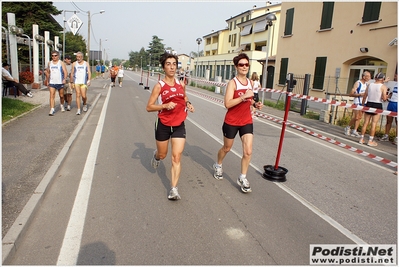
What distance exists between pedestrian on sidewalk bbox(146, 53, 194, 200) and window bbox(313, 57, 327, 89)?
16.9 m

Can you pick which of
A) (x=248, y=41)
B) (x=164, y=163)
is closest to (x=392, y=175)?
(x=164, y=163)

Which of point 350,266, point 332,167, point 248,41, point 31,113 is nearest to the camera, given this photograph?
point 350,266

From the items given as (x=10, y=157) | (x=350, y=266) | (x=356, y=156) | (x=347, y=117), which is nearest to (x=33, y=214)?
(x=10, y=157)

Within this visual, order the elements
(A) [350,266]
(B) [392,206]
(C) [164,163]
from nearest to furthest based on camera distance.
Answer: (A) [350,266]
(B) [392,206]
(C) [164,163]

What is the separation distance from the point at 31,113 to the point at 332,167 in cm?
898

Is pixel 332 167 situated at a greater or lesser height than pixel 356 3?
lesser

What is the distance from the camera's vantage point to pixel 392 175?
6.06 m

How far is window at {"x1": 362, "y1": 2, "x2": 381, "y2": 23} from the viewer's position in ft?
51.3

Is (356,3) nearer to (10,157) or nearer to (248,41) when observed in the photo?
(10,157)

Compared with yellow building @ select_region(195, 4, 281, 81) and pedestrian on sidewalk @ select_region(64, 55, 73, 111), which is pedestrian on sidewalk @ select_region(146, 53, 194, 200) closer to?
pedestrian on sidewalk @ select_region(64, 55, 73, 111)

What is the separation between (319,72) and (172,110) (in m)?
17.6

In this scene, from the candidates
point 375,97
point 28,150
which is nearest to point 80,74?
point 28,150

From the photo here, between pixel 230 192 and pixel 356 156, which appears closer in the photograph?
pixel 230 192

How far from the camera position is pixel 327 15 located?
62.1ft
